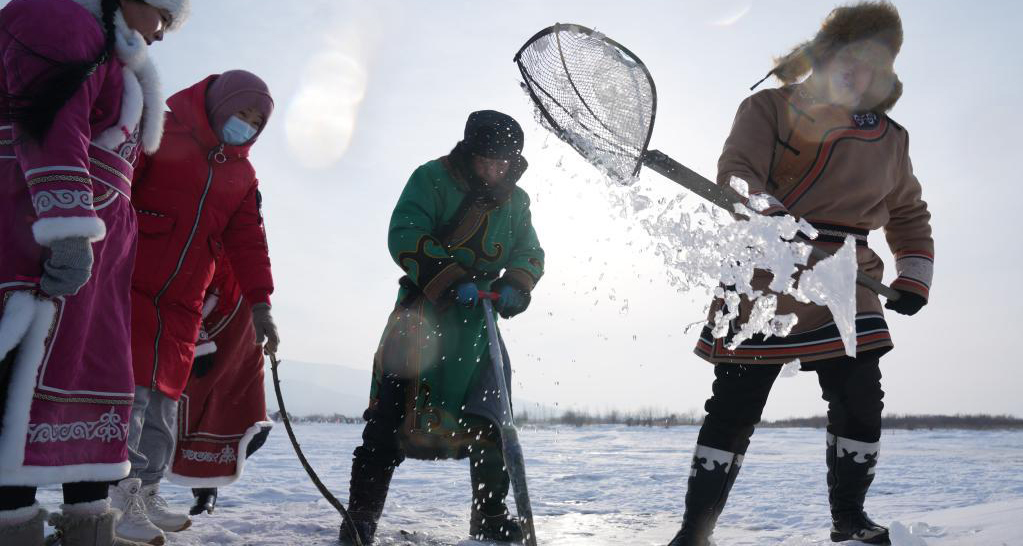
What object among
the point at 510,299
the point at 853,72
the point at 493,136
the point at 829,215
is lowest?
the point at 510,299

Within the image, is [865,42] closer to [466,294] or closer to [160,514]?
[466,294]

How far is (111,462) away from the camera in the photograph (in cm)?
196

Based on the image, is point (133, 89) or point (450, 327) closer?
point (133, 89)

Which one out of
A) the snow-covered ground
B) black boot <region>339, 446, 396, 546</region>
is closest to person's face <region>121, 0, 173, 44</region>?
black boot <region>339, 446, 396, 546</region>

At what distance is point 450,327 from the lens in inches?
119

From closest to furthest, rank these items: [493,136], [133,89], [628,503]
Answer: [133,89], [493,136], [628,503]

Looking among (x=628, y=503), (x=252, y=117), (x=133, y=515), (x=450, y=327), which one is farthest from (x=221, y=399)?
(x=628, y=503)

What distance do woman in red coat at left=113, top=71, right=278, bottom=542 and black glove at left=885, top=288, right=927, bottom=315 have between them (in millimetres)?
2487

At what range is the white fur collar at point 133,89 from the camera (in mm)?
2064

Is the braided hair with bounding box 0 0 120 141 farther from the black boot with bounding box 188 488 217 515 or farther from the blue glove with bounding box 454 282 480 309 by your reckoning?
the black boot with bounding box 188 488 217 515

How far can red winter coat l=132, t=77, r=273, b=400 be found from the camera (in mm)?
2777

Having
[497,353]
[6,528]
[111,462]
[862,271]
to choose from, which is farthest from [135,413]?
[862,271]

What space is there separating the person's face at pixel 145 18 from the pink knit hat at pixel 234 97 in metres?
0.67

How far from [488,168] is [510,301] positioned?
0.60 meters
